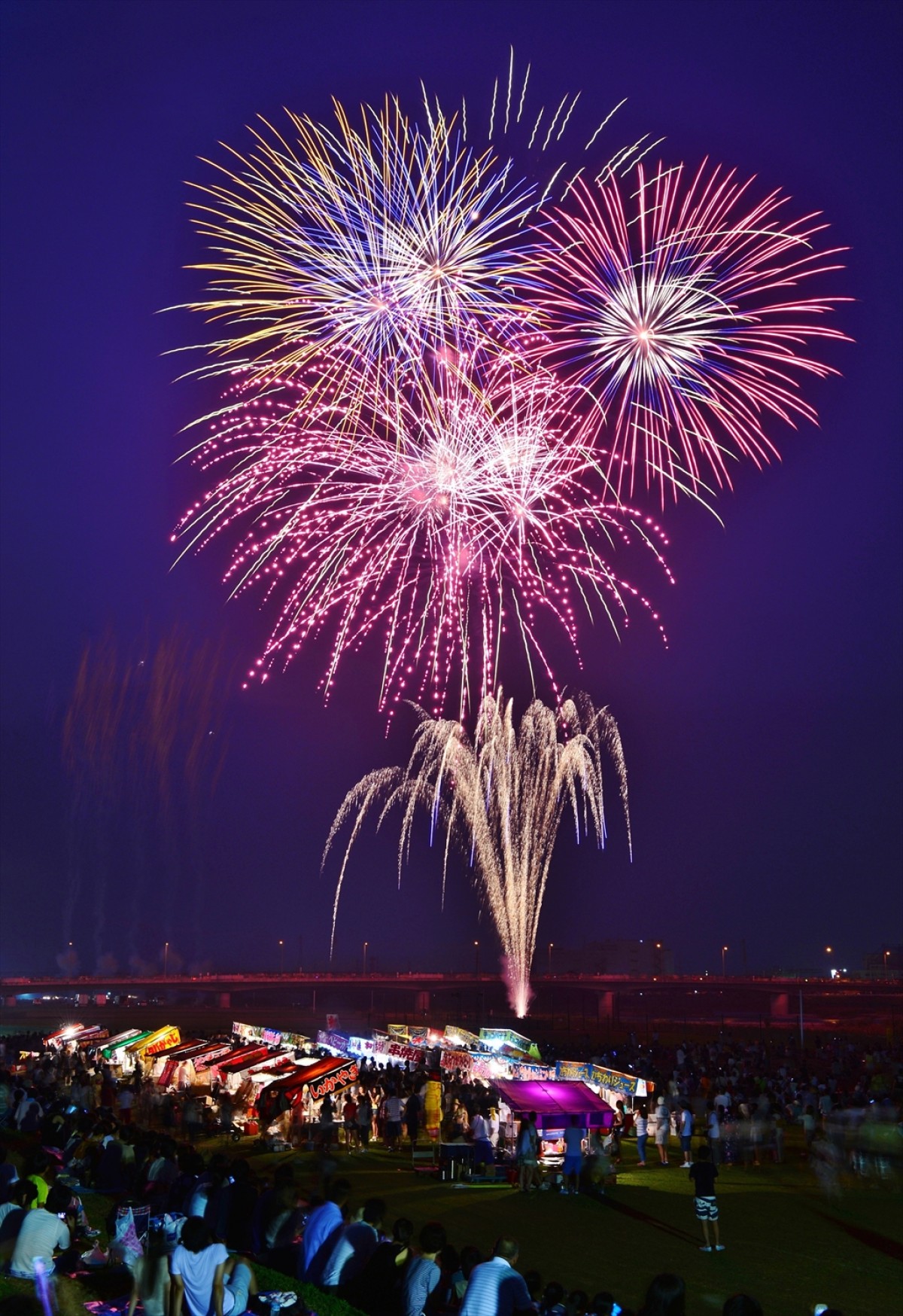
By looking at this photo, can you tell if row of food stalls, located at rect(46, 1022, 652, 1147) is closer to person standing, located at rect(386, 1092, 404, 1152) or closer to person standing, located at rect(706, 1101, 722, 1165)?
person standing, located at rect(386, 1092, 404, 1152)

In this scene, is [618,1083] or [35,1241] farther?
[618,1083]

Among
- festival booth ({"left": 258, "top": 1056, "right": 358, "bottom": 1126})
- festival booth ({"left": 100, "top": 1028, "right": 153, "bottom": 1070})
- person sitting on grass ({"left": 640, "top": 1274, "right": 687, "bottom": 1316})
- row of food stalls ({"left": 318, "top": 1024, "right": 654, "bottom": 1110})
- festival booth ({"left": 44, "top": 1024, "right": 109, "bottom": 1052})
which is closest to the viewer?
person sitting on grass ({"left": 640, "top": 1274, "right": 687, "bottom": 1316})

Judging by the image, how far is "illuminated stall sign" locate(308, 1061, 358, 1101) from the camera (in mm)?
24609

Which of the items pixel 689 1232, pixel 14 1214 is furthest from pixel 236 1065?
pixel 14 1214

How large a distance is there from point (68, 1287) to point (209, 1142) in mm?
16458

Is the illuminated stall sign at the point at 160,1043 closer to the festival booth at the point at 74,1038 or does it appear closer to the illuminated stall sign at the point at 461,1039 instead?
the festival booth at the point at 74,1038

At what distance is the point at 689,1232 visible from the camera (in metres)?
15.4

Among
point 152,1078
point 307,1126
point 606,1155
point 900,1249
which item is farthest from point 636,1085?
point 152,1078

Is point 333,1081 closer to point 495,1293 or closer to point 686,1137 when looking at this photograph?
point 686,1137

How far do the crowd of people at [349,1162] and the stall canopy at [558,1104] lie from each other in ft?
1.62

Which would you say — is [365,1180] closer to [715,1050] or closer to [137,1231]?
[137,1231]

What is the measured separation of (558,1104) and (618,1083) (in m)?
5.15

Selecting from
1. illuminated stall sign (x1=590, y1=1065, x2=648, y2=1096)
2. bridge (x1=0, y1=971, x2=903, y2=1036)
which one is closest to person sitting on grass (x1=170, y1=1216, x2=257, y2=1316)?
illuminated stall sign (x1=590, y1=1065, x2=648, y2=1096)

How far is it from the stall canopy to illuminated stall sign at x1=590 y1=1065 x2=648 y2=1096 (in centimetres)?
389
